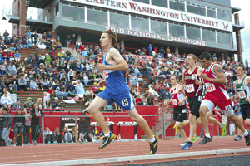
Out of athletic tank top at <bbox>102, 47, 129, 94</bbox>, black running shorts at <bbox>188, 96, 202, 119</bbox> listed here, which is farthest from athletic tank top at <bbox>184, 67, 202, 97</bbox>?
athletic tank top at <bbox>102, 47, 129, 94</bbox>

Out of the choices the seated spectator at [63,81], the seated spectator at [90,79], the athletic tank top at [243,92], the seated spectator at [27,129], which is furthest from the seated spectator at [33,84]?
the athletic tank top at [243,92]

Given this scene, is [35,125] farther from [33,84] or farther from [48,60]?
[48,60]

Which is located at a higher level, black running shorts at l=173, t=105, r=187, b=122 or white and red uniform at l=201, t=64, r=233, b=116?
white and red uniform at l=201, t=64, r=233, b=116

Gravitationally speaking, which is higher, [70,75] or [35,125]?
[70,75]

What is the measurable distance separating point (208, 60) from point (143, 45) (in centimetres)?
3157

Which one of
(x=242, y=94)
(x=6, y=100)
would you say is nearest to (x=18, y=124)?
(x=6, y=100)

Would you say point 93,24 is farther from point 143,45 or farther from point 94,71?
point 94,71

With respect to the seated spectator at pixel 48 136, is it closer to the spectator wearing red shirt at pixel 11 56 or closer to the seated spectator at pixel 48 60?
the seated spectator at pixel 48 60

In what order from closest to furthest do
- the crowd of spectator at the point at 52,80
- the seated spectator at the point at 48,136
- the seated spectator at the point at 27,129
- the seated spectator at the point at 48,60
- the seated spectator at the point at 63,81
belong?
the seated spectator at the point at 27,129 → the seated spectator at the point at 48,136 → the crowd of spectator at the point at 52,80 → the seated spectator at the point at 63,81 → the seated spectator at the point at 48,60

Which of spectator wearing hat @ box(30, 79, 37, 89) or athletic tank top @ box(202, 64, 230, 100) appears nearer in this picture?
athletic tank top @ box(202, 64, 230, 100)

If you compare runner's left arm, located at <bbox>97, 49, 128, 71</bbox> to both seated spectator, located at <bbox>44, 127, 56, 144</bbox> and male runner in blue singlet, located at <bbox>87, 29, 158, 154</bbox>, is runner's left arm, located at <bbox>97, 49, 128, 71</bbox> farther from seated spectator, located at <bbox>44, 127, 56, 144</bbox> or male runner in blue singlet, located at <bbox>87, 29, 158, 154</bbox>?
seated spectator, located at <bbox>44, 127, 56, 144</bbox>

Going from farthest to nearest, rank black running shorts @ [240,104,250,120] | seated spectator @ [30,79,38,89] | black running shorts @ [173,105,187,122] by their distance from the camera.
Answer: seated spectator @ [30,79,38,89]
black running shorts @ [173,105,187,122]
black running shorts @ [240,104,250,120]

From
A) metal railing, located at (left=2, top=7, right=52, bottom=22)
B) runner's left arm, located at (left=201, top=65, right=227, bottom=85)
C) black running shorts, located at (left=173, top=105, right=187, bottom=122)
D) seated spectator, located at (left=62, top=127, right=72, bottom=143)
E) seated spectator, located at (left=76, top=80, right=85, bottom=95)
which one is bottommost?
seated spectator, located at (left=62, top=127, right=72, bottom=143)

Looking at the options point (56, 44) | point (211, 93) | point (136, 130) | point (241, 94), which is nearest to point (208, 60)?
point (211, 93)
